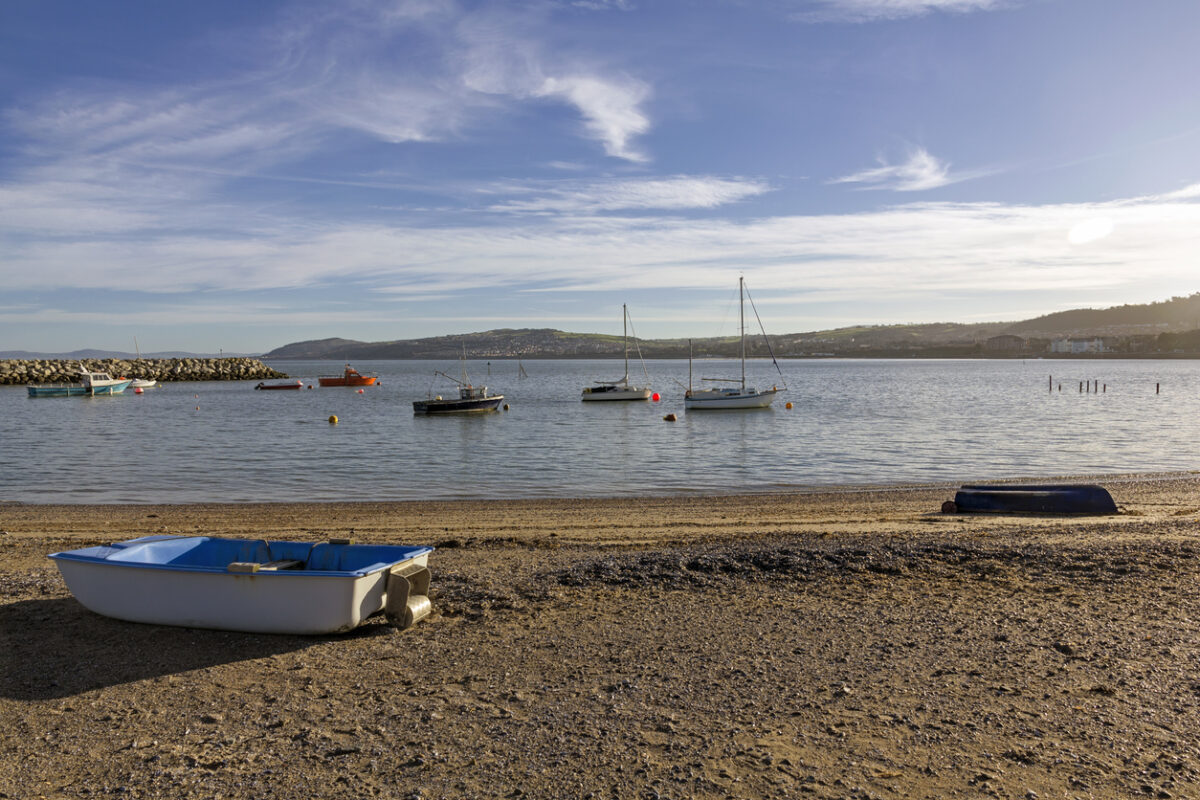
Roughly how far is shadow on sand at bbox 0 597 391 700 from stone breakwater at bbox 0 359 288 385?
107 metres

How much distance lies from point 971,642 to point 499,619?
4643 millimetres

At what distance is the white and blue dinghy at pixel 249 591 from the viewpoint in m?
7.86

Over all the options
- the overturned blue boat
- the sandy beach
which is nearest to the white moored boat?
the sandy beach

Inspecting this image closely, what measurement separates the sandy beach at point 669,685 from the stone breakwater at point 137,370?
108606 millimetres

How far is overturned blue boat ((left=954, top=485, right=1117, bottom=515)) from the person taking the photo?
16.2 meters

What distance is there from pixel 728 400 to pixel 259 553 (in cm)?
4982

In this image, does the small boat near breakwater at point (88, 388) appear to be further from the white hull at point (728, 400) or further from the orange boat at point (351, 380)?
the white hull at point (728, 400)

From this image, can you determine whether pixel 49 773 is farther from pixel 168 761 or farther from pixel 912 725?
pixel 912 725

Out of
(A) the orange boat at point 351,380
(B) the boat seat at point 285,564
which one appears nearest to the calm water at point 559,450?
(B) the boat seat at point 285,564

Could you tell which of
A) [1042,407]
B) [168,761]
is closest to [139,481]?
[168,761]

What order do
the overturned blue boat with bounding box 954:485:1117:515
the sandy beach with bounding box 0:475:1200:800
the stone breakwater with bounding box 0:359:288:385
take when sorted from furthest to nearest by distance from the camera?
the stone breakwater with bounding box 0:359:288:385 < the overturned blue boat with bounding box 954:485:1117:515 < the sandy beach with bounding box 0:475:1200:800

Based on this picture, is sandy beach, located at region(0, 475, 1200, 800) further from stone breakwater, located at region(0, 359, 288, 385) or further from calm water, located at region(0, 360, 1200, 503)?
stone breakwater, located at region(0, 359, 288, 385)

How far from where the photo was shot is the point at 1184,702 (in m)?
6.21

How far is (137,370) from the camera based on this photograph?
11594 cm
